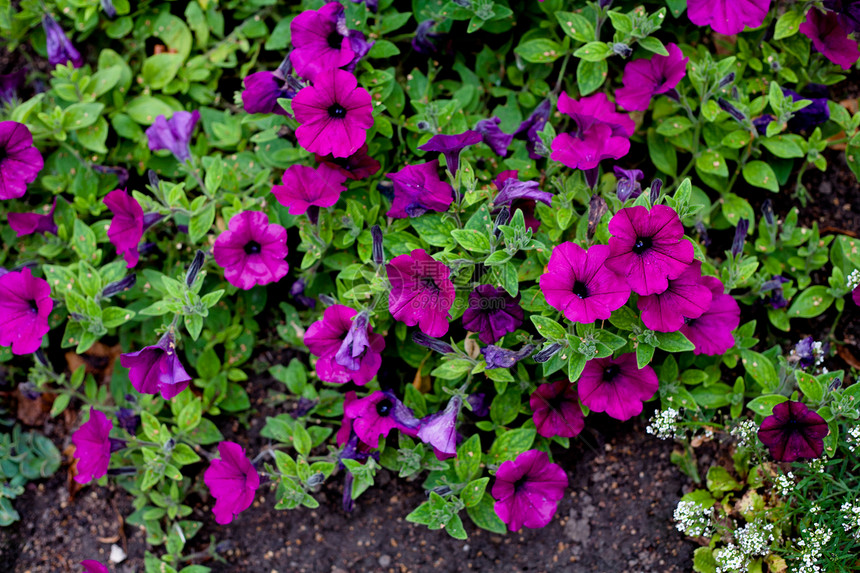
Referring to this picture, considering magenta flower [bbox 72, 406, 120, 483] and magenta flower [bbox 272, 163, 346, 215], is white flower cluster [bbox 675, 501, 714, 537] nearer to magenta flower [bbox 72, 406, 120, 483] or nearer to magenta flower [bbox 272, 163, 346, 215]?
magenta flower [bbox 272, 163, 346, 215]

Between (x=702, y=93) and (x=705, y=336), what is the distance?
3.52 feet

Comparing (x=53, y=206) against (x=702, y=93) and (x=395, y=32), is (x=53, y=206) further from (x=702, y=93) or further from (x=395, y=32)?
(x=702, y=93)

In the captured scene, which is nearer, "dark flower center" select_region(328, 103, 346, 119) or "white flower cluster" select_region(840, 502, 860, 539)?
"white flower cluster" select_region(840, 502, 860, 539)

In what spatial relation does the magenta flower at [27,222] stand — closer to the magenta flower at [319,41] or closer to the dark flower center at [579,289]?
the magenta flower at [319,41]

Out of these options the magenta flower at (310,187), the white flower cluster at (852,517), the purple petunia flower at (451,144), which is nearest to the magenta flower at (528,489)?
the white flower cluster at (852,517)

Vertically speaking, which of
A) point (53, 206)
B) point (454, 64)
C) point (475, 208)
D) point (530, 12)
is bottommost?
point (53, 206)

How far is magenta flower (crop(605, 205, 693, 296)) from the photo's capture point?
7.23ft

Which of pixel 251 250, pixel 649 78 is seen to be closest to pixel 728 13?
pixel 649 78

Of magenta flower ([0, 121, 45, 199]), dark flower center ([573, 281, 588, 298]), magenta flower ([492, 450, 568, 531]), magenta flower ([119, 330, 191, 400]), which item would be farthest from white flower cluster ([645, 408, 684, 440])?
magenta flower ([0, 121, 45, 199])

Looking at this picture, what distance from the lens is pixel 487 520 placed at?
2723 mm

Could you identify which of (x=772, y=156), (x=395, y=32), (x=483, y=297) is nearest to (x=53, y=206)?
(x=395, y=32)

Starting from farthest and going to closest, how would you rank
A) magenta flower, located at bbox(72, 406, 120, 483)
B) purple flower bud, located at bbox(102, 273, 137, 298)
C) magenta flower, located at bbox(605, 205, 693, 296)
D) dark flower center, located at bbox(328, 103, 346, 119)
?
purple flower bud, located at bbox(102, 273, 137, 298) < magenta flower, located at bbox(72, 406, 120, 483) < dark flower center, located at bbox(328, 103, 346, 119) < magenta flower, located at bbox(605, 205, 693, 296)

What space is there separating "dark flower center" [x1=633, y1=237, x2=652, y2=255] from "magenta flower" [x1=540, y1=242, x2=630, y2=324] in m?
0.10

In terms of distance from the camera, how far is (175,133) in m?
3.04
